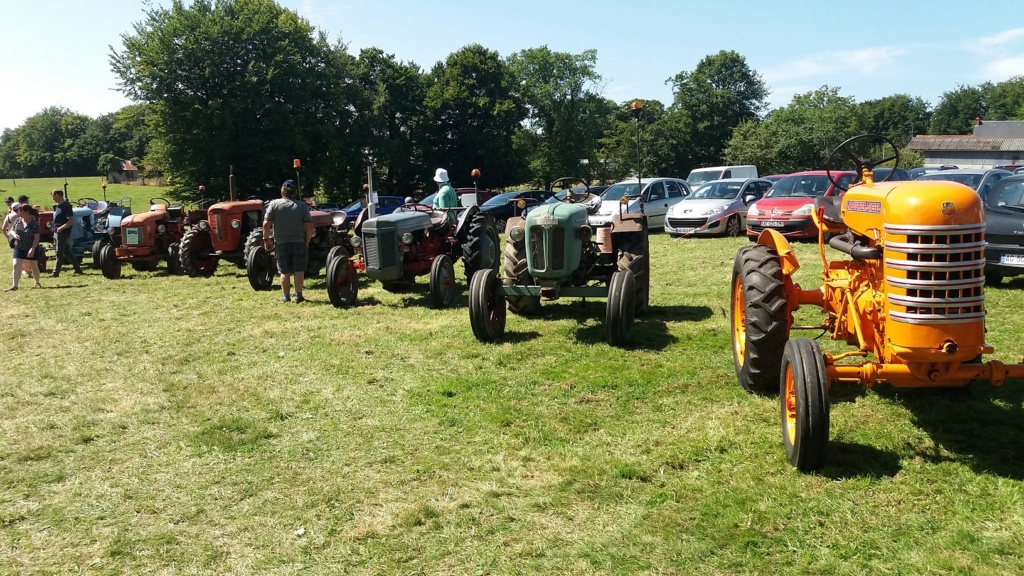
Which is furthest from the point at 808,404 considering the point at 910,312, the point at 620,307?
the point at 620,307

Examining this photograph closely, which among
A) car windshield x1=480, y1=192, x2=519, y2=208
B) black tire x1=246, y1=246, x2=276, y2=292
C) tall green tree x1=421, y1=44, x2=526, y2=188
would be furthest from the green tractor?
tall green tree x1=421, y1=44, x2=526, y2=188

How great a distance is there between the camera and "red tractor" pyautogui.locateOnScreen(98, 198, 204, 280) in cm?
1376

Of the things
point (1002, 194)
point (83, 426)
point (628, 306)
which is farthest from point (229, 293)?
point (1002, 194)

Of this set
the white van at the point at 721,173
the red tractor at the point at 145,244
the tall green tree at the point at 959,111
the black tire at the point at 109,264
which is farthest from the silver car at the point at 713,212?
the tall green tree at the point at 959,111

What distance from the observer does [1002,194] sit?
29.1 ft

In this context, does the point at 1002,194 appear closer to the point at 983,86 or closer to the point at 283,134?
the point at 283,134

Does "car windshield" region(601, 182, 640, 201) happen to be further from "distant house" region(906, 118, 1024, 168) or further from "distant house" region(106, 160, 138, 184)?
"distant house" region(106, 160, 138, 184)

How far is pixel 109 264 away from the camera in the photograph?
13750 millimetres

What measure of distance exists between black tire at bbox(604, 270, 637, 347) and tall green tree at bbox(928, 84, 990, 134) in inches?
4159

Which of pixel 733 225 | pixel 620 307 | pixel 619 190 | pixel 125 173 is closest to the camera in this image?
pixel 620 307

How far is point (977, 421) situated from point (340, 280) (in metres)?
7.19

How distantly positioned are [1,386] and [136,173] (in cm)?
8488

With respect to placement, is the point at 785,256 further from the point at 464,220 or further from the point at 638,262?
the point at 464,220

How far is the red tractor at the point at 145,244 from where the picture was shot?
1376 cm
